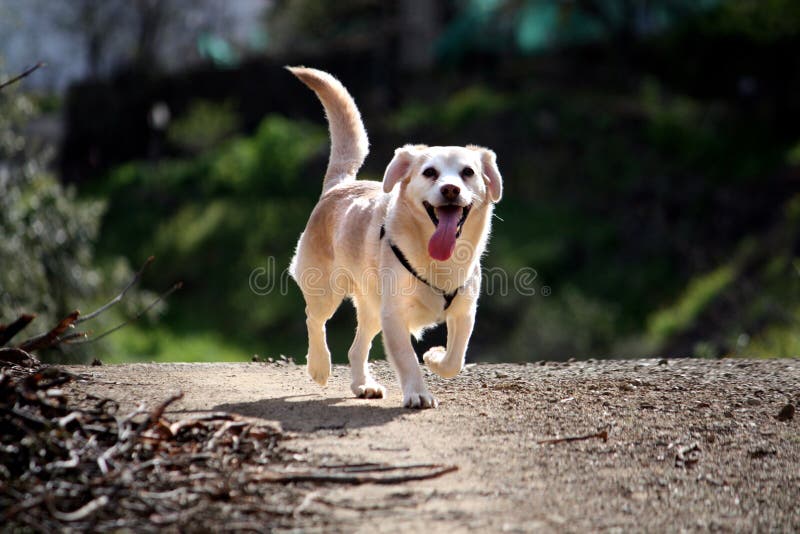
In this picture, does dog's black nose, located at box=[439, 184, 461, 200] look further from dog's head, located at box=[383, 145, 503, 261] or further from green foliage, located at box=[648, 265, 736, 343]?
green foliage, located at box=[648, 265, 736, 343]

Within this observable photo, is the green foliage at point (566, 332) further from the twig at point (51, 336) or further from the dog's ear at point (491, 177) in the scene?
the twig at point (51, 336)

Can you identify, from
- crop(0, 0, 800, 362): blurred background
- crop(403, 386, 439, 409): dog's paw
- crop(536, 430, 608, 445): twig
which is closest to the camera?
crop(536, 430, 608, 445): twig

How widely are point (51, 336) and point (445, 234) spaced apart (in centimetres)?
239

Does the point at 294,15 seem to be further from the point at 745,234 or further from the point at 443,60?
the point at 745,234

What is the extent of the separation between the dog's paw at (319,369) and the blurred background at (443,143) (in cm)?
671

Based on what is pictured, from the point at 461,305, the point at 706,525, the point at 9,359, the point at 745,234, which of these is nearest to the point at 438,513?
Result: the point at 706,525

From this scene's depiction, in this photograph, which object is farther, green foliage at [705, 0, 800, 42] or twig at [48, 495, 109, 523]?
green foliage at [705, 0, 800, 42]

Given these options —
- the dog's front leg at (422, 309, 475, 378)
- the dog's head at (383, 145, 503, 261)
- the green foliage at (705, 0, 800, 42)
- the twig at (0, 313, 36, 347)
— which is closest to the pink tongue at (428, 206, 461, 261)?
the dog's head at (383, 145, 503, 261)

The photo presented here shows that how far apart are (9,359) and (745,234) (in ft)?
57.5

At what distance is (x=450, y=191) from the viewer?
265 inches

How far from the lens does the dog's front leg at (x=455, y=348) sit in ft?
23.3

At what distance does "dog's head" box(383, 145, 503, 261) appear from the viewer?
679 cm

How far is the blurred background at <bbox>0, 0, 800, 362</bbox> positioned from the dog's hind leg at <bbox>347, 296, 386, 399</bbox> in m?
6.64

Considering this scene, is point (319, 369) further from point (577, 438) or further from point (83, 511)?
point (83, 511)
